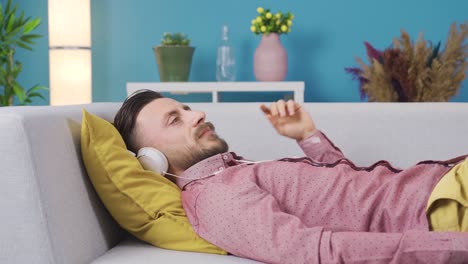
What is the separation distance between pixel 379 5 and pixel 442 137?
1961mm

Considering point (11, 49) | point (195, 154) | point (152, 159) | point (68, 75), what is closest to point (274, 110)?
point (195, 154)

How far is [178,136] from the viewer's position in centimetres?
166

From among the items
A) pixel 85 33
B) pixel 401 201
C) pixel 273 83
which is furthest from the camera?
pixel 85 33

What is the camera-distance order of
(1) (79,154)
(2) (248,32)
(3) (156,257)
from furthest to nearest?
1. (2) (248,32)
2. (1) (79,154)
3. (3) (156,257)

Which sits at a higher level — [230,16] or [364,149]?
[230,16]

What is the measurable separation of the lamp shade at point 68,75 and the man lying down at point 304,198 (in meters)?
1.95

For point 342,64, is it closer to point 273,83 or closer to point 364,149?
point 273,83

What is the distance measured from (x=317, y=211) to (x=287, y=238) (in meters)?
0.20

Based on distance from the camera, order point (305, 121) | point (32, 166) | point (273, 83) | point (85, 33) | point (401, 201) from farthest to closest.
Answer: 1. point (85, 33)
2. point (273, 83)
3. point (305, 121)
4. point (401, 201)
5. point (32, 166)

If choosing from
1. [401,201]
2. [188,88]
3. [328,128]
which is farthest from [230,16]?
[401,201]

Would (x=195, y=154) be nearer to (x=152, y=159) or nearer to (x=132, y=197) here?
(x=152, y=159)

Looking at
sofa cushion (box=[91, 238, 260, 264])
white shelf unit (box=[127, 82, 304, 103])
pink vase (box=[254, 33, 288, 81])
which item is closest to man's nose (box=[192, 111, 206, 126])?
sofa cushion (box=[91, 238, 260, 264])

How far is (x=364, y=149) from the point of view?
1.90 meters

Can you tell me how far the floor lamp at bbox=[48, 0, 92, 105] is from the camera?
3.58m
